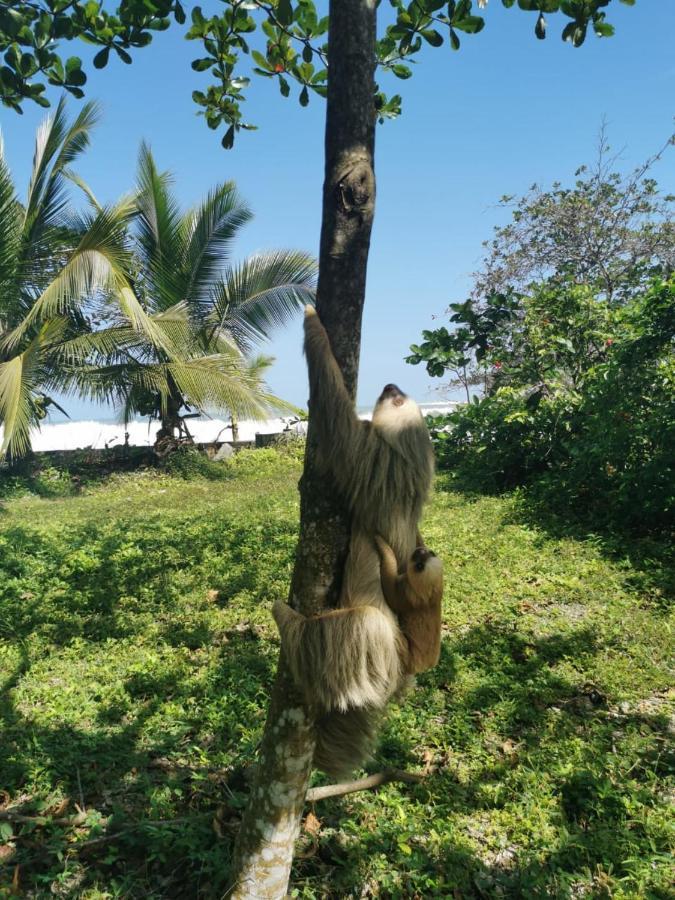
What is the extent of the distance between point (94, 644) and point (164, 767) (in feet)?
5.73

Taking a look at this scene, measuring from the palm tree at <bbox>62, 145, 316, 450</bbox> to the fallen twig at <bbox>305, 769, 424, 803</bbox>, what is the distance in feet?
31.6

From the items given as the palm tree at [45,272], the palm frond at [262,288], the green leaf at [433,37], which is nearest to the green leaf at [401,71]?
the green leaf at [433,37]

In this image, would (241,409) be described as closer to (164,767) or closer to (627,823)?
(164,767)

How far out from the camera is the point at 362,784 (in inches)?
121

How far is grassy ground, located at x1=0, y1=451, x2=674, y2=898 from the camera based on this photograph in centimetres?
277

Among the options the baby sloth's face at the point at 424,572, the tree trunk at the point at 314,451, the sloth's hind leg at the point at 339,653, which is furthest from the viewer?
the baby sloth's face at the point at 424,572

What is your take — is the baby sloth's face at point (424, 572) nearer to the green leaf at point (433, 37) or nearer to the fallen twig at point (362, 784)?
the fallen twig at point (362, 784)

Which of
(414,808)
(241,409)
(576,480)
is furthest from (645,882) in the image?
(241,409)

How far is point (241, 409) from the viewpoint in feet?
40.5

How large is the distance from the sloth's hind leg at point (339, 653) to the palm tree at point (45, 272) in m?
8.43

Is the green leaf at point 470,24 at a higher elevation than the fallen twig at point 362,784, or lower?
higher

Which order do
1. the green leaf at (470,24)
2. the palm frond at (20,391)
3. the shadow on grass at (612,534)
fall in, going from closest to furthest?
1. the green leaf at (470,24)
2. the shadow on grass at (612,534)
3. the palm frond at (20,391)

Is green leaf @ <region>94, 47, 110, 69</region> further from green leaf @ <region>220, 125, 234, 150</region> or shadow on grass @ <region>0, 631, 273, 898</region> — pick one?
shadow on grass @ <region>0, 631, 273, 898</region>

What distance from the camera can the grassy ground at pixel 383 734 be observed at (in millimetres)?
2768
